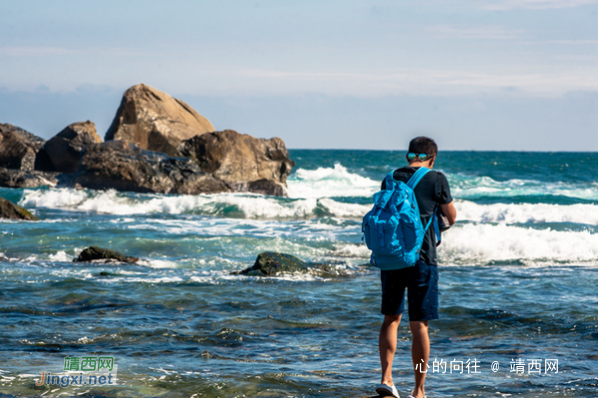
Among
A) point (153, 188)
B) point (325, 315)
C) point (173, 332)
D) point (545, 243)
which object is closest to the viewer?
point (173, 332)

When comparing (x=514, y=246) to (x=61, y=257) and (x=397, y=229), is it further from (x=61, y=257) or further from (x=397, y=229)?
(x=397, y=229)

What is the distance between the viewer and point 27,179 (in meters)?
28.5

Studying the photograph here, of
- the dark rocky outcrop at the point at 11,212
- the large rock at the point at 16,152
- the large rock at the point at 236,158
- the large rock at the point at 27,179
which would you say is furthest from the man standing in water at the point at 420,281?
the large rock at the point at 16,152

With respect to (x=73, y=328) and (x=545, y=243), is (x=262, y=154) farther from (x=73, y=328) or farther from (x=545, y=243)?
(x=73, y=328)

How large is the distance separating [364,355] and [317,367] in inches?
25.4

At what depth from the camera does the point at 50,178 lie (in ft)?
94.9

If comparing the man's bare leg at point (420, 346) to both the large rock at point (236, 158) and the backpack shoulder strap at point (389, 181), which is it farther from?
the large rock at point (236, 158)

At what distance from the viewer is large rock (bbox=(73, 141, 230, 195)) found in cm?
2622

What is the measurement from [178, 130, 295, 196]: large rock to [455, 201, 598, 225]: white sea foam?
882cm

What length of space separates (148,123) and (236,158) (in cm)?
A: 465

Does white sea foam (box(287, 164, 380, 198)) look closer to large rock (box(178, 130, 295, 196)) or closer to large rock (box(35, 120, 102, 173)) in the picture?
large rock (box(178, 130, 295, 196))

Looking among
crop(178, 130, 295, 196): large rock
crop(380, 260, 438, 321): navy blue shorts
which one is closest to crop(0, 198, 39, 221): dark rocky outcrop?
crop(178, 130, 295, 196): large rock

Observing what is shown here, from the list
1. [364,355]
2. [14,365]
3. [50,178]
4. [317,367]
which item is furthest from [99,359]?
[50,178]

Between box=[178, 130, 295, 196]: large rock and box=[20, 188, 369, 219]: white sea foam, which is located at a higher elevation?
box=[178, 130, 295, 196]: large rock
